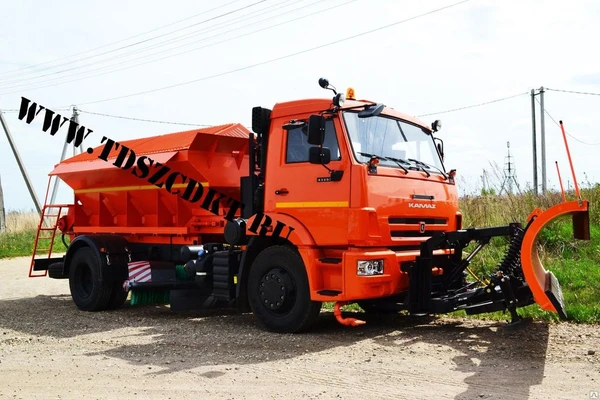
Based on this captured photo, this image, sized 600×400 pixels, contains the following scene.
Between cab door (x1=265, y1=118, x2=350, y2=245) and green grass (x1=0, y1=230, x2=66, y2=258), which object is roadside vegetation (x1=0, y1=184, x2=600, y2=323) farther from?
green grass (x1=0, y1=230, x2=66, y2=258)

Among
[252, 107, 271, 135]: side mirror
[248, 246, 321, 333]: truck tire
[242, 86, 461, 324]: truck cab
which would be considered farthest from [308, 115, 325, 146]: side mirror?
[248, 246, 321, 333]: truck tire

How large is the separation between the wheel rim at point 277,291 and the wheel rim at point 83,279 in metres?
4.07

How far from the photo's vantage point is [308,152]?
764cm

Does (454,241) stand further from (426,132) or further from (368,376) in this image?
(368,376)

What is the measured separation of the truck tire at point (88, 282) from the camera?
10305 millimetres

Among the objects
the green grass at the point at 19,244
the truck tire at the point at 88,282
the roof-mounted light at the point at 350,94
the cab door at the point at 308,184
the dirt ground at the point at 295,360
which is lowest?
the dirt ground at the point at 295,360

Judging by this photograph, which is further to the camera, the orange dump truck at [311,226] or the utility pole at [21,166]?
the utility pole at [21,166]

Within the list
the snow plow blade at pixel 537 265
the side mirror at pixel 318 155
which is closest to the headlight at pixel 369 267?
the side mirror at pixel 318 155

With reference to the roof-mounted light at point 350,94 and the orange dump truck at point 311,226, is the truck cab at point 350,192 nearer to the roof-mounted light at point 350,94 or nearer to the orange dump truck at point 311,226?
the orange dump truck at point 311,226

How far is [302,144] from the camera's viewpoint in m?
7.93

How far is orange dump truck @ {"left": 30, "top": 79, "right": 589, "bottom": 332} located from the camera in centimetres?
727

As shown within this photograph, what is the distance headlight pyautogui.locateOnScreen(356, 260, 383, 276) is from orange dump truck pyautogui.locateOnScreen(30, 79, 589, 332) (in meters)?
0.02

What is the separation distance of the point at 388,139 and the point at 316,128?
112 centimetres

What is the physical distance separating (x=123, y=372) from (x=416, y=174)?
4.07m
